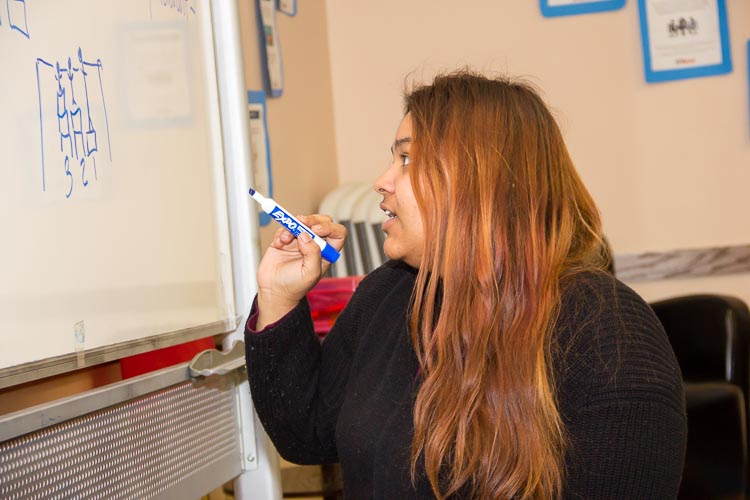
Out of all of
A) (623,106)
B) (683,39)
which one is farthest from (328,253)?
(683,39)

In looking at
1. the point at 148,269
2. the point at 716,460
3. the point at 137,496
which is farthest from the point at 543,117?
the point at 716,460

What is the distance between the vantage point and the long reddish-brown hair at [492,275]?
114 centimetres

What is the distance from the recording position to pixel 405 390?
4.24ft

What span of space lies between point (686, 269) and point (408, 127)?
6.65ft

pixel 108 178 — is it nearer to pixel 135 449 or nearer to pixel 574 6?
pixel 135 449

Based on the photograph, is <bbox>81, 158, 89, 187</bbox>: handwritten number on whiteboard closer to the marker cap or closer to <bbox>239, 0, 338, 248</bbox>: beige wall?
the marker cap

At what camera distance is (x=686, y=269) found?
9.93ft

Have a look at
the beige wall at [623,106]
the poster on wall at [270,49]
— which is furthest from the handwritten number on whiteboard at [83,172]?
the beige wall at [623,106]

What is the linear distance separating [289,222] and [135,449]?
0.41 metres

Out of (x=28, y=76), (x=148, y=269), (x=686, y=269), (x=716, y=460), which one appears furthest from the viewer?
(x=686, y=269)

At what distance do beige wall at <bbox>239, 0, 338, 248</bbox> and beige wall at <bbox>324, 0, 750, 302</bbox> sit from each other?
222mm

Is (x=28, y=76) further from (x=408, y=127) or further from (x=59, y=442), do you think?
(x=408, y=127)

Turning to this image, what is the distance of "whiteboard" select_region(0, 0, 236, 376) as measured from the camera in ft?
3.11

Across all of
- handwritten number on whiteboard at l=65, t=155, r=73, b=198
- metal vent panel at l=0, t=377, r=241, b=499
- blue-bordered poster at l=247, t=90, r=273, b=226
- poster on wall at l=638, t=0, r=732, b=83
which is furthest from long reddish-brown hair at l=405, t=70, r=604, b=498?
poster on wall at l=638, t=0, r=732, b=83
